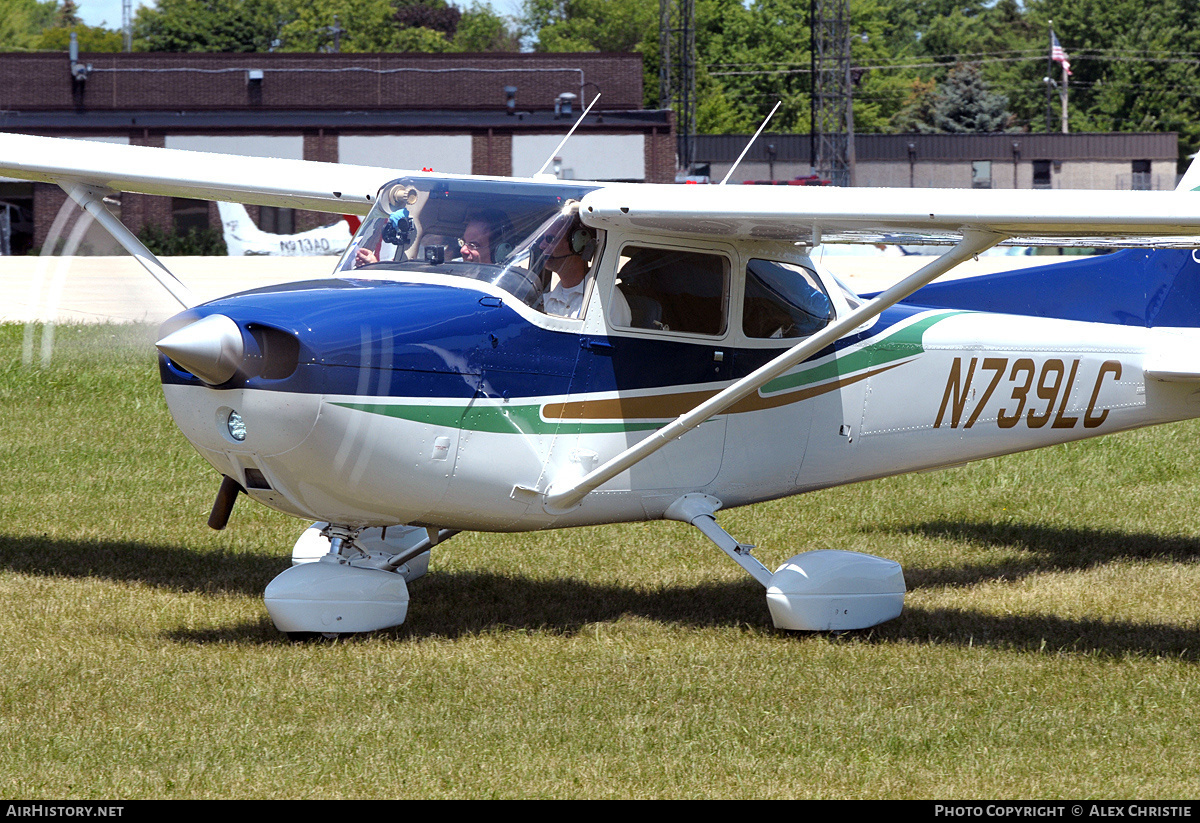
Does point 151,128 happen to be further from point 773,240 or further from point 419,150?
point 773,240

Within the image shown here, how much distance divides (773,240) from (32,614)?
15.0ft

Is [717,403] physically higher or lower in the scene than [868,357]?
lower

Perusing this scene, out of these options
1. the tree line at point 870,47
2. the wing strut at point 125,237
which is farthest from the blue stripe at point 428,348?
the tree line at point 870,47

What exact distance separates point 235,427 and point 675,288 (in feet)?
7.86

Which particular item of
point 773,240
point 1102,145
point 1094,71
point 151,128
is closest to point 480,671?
point 773,240

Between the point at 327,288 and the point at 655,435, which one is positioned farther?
the point at 655,435

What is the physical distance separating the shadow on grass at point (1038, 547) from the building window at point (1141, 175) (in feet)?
187

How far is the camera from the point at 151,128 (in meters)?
41.0

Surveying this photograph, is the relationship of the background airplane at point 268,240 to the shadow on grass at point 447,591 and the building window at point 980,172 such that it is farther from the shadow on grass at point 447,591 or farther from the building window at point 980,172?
the building window at point 980,172

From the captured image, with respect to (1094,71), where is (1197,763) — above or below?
below

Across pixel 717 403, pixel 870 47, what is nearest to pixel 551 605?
pixel 717 403

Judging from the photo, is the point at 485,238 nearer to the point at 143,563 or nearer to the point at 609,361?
the point at 609,361

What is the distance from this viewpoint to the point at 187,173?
8.27 metres

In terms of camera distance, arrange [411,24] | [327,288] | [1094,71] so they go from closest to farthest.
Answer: [327,288], [1094,71], [411,24]
